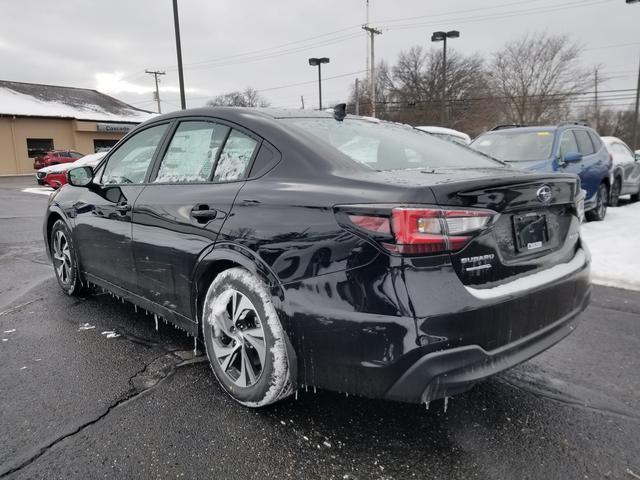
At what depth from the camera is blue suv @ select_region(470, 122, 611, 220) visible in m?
7.10

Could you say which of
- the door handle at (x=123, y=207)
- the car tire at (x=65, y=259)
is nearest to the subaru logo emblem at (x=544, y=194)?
the door handle at (x=123, y=207)

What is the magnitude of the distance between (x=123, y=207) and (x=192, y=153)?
74 cm

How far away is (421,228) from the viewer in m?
1.82

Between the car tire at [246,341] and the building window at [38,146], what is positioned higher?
the building window at [38,146]

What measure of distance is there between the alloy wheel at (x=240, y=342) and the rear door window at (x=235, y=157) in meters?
0.64

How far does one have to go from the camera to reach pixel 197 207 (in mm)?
2646

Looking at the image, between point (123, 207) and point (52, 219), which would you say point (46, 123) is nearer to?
point (52, 219)

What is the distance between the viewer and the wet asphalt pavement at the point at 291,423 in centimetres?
202

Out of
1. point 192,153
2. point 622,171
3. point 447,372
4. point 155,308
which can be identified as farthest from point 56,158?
point 447,372

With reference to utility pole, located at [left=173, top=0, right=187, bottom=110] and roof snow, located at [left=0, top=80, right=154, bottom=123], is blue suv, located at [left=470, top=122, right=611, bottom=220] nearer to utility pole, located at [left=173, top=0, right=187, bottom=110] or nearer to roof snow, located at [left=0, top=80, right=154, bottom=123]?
utility pole, located at [left=173, top=0, right=187, bottom=110]

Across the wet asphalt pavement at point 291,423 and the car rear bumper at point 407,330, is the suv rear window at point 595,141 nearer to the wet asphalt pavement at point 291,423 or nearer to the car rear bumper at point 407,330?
the wet asphalt pavement at point 291,423

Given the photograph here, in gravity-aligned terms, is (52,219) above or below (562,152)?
below


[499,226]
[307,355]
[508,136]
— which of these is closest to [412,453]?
[307,355]

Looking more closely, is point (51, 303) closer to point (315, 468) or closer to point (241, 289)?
point (241, 289)
